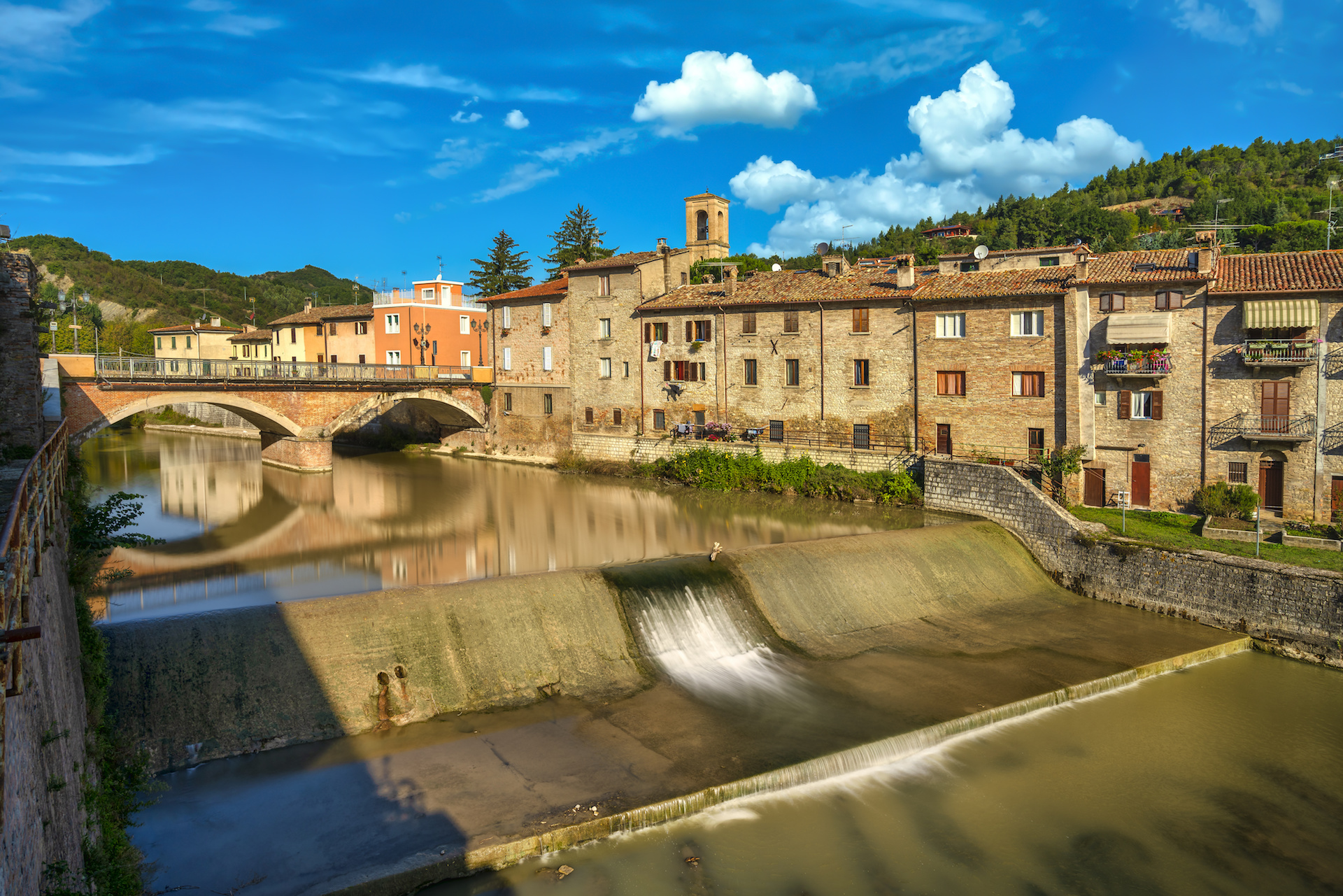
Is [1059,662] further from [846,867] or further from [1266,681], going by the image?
[846,867]

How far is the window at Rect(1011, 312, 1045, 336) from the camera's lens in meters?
29.8

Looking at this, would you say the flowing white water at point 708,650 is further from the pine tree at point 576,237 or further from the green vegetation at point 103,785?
the pine tree at point 576,237

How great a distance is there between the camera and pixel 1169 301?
89.1 ft

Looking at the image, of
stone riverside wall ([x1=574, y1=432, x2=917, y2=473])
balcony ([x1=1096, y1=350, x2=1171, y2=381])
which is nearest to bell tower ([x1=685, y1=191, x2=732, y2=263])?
stone riverside wall ([x1=574, y1=432, x2=917, y2=473])

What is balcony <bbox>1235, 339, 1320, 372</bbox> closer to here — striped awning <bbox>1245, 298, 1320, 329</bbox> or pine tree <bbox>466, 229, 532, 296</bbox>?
striped awning <bbox>1245, 298, 1320, 329</bbox>

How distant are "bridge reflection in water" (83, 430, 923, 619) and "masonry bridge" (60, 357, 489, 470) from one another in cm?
229

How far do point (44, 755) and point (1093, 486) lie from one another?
1163 inches

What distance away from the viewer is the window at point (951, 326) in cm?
3188

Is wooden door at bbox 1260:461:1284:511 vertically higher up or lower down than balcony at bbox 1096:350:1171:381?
lower down

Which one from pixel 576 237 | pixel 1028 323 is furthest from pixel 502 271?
pixel 1028 323

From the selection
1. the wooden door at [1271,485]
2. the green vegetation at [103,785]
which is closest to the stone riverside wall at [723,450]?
the wooden door at [1271,485]

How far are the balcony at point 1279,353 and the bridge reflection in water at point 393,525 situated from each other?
1117cm

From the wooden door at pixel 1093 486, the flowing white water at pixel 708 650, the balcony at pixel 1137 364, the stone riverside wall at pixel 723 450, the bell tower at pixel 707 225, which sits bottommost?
the flowing white water at pixel 708 650

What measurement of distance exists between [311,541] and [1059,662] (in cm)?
2247
